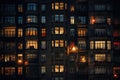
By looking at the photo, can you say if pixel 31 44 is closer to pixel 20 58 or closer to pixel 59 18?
pixel 20 58

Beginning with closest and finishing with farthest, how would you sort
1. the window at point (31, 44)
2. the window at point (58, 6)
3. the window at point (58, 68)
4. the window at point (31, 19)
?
1. the window at point (58, 68)
2. the window at point (31, 44)
3. the window at point (31, 19)
4. the window at point (58, 6)

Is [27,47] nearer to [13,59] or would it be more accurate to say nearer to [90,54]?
[13,59]

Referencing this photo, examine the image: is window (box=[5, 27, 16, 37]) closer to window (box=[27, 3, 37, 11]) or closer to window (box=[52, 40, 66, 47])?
window (box=[27, 3, 37, 11])

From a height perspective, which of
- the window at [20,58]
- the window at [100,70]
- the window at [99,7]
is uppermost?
the window at [99,7]

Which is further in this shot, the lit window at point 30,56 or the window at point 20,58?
the window at point 20,58

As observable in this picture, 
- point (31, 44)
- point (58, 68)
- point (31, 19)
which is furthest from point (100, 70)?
point (31, 19)

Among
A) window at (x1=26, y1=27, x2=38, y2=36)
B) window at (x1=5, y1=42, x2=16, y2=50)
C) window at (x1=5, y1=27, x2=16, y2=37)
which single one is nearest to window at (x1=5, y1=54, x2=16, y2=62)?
window at (x1=5, y1=42, x2=16, y2=50)

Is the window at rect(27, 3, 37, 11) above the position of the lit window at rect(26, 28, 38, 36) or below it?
above

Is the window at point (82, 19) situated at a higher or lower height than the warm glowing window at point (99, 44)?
higher

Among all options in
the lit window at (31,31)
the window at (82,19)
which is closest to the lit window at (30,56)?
the lit window at (31,31)

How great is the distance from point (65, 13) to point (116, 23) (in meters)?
13.0

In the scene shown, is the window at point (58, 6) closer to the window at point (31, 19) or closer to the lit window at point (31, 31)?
the window at point (31, 19)

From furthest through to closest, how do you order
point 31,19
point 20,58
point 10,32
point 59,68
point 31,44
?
point 10,32, point 20,58, point 31,19, point 31,44, point 59,68

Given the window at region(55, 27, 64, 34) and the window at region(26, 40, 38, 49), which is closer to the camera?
the window at region(26, 40, 38, 49)
